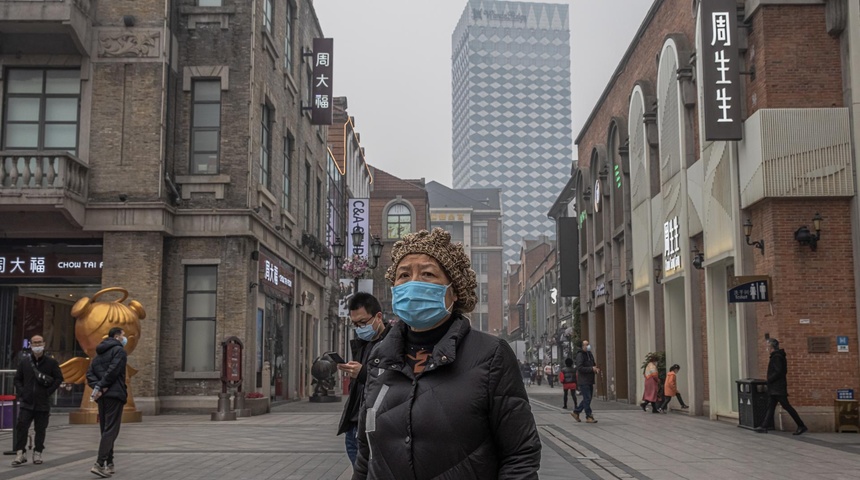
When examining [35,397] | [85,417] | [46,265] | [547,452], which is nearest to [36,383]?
[35,397]

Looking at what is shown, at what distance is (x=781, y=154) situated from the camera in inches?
692

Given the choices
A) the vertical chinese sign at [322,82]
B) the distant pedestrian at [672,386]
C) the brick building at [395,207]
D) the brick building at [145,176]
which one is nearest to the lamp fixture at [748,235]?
the distant pedestrian at [672,386]

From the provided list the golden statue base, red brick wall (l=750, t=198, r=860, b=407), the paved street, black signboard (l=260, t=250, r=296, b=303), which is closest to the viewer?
the paved street

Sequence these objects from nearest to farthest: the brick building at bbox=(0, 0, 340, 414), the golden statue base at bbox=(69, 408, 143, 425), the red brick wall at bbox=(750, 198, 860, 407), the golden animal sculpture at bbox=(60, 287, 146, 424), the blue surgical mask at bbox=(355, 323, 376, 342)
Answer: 1. the blue surgical mask at bbox=(355, 323, 376, 342)
2. the red brick wall at bbox=(750, 198, 860, 407)
3. the golden animal sculpture at bbox=(60, 287, 146, 424)
4. the golden statue base at bbox=(69, 408, 143, 425)
5. the brick building at bbox=(0, 0, 340, 414)

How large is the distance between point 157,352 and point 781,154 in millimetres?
14774

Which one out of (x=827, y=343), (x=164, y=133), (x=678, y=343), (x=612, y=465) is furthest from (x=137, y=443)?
(x=678, y=343)

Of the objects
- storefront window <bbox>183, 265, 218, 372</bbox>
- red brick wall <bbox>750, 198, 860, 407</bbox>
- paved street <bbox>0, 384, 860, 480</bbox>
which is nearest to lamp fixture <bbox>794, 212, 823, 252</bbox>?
red brick wall <bbox>750, 198, 860, 407</bbox>

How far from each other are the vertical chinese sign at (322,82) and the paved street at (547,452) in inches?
649

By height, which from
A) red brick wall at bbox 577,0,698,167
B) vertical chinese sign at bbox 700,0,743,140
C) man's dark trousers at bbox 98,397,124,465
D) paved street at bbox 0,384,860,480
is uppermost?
red brick wall at bbox 577,0,698,167

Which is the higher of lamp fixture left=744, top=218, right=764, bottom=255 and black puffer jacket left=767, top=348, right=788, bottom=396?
lamp fixture left=744, top=218, right=764, bottom=255

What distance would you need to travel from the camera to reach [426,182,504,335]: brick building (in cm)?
12838

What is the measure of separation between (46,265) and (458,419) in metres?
22.6

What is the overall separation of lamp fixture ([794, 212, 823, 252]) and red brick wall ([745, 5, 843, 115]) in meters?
2.24

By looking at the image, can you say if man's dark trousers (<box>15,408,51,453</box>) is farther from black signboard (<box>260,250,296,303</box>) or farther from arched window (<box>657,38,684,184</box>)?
arched window (<box>657,38,684,184</box>)
